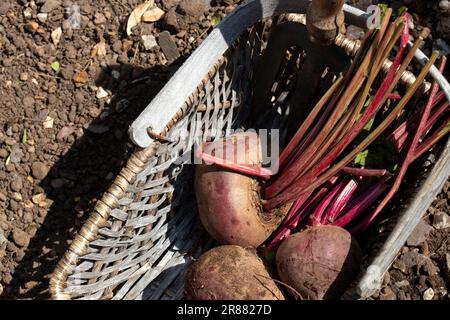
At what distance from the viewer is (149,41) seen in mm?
2402

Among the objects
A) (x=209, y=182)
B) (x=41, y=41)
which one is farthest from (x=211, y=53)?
(x=41, y=41)

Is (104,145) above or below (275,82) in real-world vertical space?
below

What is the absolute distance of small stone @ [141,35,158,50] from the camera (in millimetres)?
2391

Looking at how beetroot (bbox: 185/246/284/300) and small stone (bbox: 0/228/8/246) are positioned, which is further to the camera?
small stone (bbox: 0/228/8/246)

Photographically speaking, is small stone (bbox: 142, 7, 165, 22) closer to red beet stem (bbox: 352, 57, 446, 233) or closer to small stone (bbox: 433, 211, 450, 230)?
red beet stem (bbox: 352, 57, 446, 233)

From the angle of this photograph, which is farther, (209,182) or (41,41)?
(41,41)

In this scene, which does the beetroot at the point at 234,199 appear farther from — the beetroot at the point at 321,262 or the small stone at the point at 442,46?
the small stone at the point at 442,46

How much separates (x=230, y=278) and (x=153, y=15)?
3.99ft

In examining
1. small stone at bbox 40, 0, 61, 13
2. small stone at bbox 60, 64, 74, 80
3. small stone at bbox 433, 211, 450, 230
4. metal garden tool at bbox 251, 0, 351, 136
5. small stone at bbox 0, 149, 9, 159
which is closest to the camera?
metal garden tool at bbox 251, 0, 351, 136

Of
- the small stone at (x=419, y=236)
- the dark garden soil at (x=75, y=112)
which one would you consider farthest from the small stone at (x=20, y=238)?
the small stone at (x=419, y=236)

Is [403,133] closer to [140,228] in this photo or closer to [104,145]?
[140,228]

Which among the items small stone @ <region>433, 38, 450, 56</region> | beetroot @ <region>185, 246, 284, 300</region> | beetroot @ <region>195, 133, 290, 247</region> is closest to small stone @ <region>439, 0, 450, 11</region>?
small stone @ <region>433, 38, 450, 56</region>

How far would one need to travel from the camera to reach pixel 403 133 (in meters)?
1.83
